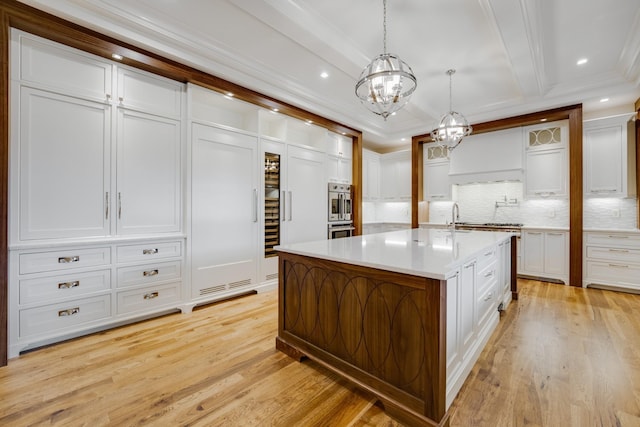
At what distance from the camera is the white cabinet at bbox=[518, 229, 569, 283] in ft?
14.4

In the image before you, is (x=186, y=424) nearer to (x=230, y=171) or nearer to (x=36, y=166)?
(x=36, y=166)

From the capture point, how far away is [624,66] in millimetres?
3541

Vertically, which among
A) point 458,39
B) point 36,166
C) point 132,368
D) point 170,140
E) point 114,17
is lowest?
point 132,368

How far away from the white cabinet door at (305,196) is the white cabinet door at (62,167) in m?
2.28

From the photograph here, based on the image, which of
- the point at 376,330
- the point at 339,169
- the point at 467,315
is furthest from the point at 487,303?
the point at 339,169

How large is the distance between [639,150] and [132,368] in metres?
6.62

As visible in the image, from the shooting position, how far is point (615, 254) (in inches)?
158

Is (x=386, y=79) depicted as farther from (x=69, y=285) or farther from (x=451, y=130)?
(x=69, y=285)

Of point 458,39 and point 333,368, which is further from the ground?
point 458,39

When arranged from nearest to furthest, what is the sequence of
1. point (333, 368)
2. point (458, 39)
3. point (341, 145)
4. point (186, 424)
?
point (186, 424), point (333, 368), point (458, 39), point (341, 145)

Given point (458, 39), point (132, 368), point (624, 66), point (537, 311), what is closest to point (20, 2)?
point (132, 368)

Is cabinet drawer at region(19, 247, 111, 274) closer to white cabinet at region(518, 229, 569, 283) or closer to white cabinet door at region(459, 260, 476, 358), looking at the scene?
white cabinet door at region(459, 260, 476, 358)

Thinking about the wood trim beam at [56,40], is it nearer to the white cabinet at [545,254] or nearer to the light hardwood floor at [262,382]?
the light hardwood floor at [262,382]

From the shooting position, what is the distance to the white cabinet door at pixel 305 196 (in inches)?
171
